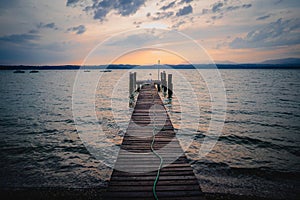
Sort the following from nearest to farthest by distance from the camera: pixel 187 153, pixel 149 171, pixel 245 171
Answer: pixel 149 171 → pixel 245 171 → pixel 187 153

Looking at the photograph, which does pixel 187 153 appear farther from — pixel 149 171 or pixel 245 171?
pixel 149 171

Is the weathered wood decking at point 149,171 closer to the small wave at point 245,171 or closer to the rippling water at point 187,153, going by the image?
the rippling water at point 187,153

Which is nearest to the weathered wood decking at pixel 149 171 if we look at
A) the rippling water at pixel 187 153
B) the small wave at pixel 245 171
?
the rippling water at pixel 187 153

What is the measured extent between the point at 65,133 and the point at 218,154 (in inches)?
339

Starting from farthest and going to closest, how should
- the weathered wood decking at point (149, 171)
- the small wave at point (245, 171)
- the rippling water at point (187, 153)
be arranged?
the small wave at point (245, 171) → the rippling water at point (187, 153) → the weathered wood decking at point (149, 171)

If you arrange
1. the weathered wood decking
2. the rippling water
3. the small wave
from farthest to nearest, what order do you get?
the small wave → the rippling water → the weathered wood decking

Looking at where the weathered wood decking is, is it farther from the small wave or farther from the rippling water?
the small wave

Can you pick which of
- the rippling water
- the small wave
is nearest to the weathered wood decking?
the rippling water

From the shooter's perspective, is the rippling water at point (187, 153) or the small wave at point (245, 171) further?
the small wave at point (245, 171)

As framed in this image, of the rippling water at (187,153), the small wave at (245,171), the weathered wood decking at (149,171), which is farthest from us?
the small wave at (245,171)

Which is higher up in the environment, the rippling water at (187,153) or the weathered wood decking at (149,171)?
the weathered wood decking at (149,171)

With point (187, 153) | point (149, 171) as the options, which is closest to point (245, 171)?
point (187, 153)

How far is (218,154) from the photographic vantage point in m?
8.24

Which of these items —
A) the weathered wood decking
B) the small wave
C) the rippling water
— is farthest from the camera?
the small wave
